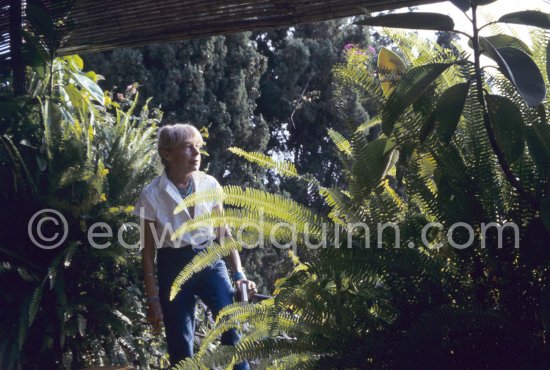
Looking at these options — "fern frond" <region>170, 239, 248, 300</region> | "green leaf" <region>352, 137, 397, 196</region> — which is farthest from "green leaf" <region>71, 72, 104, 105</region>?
"green leaf" <region>352, 137, 397, 196</region>

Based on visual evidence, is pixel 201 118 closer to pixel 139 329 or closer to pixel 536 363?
pixel 139 329

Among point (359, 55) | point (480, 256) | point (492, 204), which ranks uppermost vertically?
point (359, 55)

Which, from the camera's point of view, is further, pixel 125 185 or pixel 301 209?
pixel 125 185

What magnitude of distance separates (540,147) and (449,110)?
206 millimetres

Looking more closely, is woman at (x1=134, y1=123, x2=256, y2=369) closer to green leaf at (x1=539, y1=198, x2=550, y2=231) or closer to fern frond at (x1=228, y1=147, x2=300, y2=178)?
fern frond at (x1=228, y1=147, x2=300, y2=178)

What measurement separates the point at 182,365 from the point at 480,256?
0.73 meters

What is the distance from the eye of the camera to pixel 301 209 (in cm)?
180

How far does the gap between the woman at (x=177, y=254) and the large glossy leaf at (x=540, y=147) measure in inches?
80.2

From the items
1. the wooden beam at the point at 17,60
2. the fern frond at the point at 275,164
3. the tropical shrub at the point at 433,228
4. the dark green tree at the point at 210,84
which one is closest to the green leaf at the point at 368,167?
the tropical shrub at the point at 433,228

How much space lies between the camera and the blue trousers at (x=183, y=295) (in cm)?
363

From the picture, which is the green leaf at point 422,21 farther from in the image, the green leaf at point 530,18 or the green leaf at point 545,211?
the green leaf at point 545,211

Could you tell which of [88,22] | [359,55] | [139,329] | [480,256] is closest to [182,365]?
[480,256]

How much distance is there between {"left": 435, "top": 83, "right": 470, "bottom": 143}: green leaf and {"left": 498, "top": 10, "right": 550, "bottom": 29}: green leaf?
176 mm

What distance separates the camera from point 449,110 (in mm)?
1645
